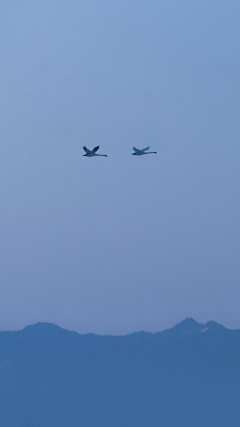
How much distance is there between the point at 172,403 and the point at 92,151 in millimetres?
9306

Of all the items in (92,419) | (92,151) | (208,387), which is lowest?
(92,419)

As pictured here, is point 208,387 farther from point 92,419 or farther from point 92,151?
point 92,151

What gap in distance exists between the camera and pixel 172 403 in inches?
651

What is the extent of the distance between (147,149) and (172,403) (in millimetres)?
8908

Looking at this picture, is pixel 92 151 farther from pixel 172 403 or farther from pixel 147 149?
pixel 172 403

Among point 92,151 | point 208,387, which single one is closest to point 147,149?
point 92,151

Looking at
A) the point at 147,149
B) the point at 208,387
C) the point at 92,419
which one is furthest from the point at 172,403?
the point at 147,149

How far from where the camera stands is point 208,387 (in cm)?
1675

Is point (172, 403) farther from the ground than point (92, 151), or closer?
closer

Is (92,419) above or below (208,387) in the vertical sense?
below

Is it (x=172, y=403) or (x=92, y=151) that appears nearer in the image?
(x=92, y=151)

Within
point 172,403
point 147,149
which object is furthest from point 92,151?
point 172,403

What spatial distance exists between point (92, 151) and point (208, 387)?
372 inches

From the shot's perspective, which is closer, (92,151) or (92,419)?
(92,151)
